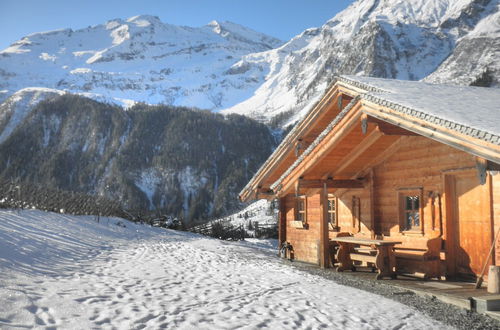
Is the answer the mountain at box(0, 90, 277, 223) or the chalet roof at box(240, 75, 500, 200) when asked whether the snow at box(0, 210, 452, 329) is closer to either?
the chalet roof at box(240, 75, 500, 200)

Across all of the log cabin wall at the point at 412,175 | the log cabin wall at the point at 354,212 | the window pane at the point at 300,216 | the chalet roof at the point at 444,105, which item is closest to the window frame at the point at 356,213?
the log cabin wall at the point at 354,212

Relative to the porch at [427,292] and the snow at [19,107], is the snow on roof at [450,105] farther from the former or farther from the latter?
the snow at [19,107]

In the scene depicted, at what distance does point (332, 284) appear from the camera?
9062 mm

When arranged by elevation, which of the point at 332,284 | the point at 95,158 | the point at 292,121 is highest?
the point at 292,121

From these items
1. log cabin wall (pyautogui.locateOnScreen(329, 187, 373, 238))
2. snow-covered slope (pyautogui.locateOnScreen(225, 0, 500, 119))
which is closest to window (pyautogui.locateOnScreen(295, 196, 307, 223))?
log cabin wall (pyautogui.locateOnScreen(329, 187, 373, 238))

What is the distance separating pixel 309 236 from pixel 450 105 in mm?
6951

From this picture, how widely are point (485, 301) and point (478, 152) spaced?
7.42ft

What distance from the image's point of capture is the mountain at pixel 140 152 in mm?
83938

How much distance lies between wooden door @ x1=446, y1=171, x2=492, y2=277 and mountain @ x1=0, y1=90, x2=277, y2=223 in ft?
229

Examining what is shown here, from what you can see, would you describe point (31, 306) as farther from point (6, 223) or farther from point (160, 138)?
point (160, 138)

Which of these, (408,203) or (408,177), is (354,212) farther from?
(408,177)

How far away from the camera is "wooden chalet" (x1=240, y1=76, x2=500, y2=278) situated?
770 cm

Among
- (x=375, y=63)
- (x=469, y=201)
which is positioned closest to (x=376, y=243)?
(x=469, y=201)

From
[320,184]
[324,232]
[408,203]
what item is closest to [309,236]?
[324,232]
